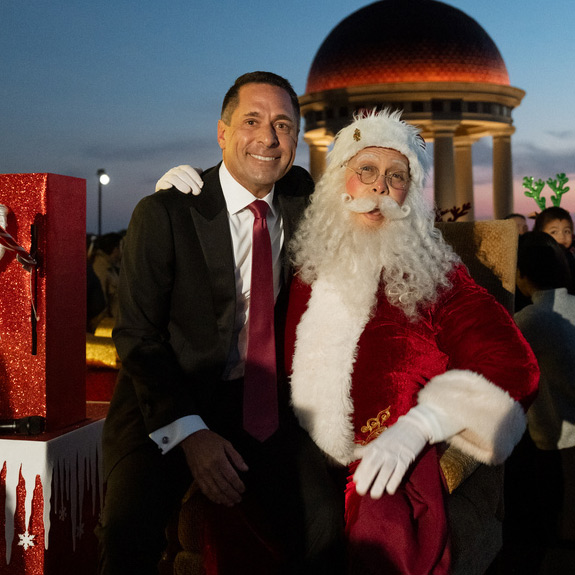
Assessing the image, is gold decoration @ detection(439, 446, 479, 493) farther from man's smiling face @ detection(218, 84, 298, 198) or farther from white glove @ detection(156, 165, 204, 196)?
white glove @ detection(156, 165, 204, 196)

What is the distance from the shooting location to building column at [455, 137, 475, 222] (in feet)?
97.8

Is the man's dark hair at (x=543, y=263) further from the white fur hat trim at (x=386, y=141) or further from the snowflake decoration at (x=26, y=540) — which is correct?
the snowflake decoration at (x=26, y=540)

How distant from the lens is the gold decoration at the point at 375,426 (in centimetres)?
255

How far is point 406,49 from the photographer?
93.9 feet

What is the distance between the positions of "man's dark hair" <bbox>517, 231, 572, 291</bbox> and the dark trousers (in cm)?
210

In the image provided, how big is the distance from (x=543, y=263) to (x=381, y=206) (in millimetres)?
1829

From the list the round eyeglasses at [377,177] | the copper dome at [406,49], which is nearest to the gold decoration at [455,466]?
the round eyeglasses at [377,177]

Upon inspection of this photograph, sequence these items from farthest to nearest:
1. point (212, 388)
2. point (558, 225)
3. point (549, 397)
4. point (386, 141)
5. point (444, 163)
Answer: point (444, 163)
point (558, 225)
point (549, 397)
point (386, 141)
point (212, 388)

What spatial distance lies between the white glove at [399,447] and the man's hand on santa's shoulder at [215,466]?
1.37 feet

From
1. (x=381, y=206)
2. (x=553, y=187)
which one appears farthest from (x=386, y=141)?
(x=553, y=187)

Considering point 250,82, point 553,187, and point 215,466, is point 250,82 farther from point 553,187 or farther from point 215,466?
point 553,187

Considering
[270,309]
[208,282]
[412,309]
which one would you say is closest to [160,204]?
[208,282]

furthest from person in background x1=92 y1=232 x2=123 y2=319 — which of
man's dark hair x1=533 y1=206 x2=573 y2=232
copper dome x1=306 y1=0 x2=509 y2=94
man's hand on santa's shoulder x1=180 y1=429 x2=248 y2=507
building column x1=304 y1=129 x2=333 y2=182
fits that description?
copper dome x1=306 y1=0 x2=509 y2=94

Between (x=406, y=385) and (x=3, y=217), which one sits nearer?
(x=406, y=385)
